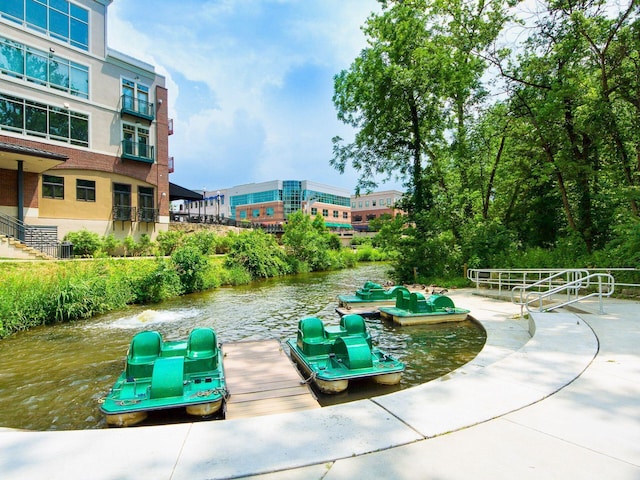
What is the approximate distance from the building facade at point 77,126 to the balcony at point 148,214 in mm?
77

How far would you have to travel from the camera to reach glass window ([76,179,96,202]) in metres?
24.5

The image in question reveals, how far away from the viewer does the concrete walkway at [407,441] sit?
2744 millimetres

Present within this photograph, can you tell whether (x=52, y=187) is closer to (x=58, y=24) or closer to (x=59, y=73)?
(x=59, y=73)

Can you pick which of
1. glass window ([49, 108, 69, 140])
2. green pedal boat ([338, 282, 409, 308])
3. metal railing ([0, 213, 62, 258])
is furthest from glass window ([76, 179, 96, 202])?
green pedal boat ([338, 282, 409, 308])

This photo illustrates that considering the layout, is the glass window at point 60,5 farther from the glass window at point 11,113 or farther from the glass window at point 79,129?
the glass window at point 11,113

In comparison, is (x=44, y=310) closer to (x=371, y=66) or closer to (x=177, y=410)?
(x=177, y=410)

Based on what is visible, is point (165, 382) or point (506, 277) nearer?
point (165, 382)

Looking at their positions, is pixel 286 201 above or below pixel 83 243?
above

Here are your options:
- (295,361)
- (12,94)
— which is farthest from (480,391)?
(12,94)

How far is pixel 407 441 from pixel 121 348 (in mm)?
8698

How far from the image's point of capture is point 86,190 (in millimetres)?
24891

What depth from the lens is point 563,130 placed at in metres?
15.6

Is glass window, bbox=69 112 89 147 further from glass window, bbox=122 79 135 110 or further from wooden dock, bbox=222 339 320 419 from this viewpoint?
wooden dock, bbox=222 339 320 419

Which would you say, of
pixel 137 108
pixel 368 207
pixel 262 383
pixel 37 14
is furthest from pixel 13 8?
pixel 368 207
